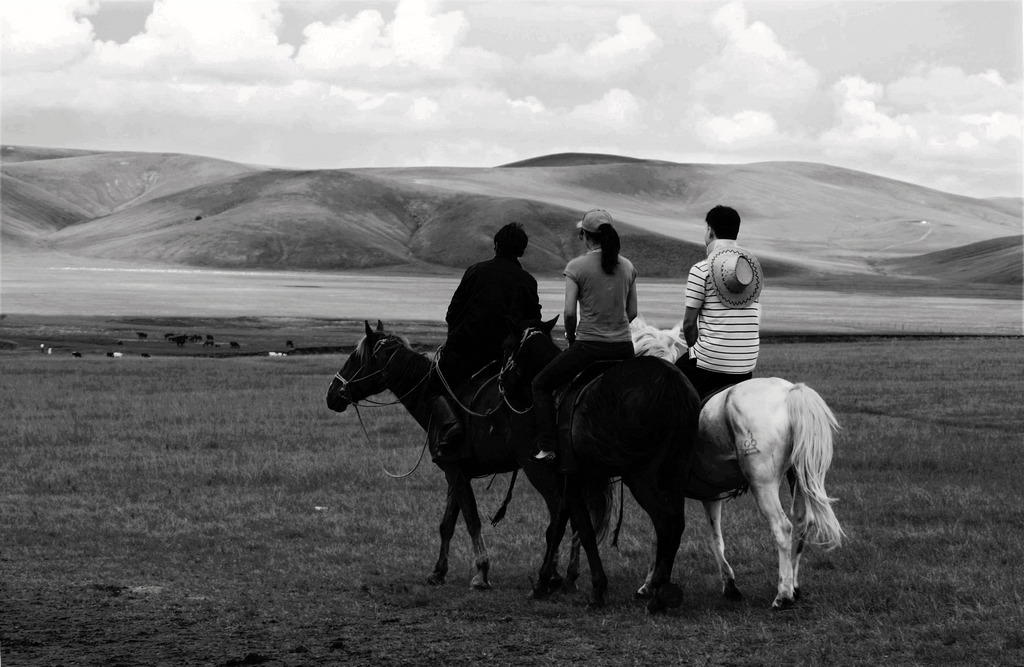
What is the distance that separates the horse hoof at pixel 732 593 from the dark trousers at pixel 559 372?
6.73 feet

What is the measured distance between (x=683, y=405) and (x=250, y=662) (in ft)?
13.8

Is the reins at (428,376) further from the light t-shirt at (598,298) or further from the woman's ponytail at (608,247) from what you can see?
the woman's ponytail at (608,247)

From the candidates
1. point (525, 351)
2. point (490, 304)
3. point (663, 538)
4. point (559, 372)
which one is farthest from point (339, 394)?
point (663, 538)

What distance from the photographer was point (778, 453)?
1015cm

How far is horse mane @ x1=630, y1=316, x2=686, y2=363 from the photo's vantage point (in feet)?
37.3

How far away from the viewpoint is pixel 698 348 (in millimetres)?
11102

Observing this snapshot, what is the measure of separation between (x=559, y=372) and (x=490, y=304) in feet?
4.36

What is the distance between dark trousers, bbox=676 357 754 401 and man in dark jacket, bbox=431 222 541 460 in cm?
167

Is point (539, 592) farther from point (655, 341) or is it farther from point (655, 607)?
point (655, 341)

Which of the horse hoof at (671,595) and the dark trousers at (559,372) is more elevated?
the dark trousers at (559,372)

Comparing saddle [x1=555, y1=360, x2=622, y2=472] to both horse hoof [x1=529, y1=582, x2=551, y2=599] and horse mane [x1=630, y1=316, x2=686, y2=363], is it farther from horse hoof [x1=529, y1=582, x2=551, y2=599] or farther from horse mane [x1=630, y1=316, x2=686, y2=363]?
horse hoof [x1=529, y1=582, x2=551, y2=599]

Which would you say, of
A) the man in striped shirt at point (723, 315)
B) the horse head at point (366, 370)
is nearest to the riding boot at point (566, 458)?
the man in striped shirt at point (723, 315)

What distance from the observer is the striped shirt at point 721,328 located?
1091cm

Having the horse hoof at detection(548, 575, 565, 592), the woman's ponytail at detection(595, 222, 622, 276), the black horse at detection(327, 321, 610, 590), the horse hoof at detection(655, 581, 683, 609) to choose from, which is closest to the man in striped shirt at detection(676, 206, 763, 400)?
the woman's ponytail at detection(595, 222, 622, 276)
